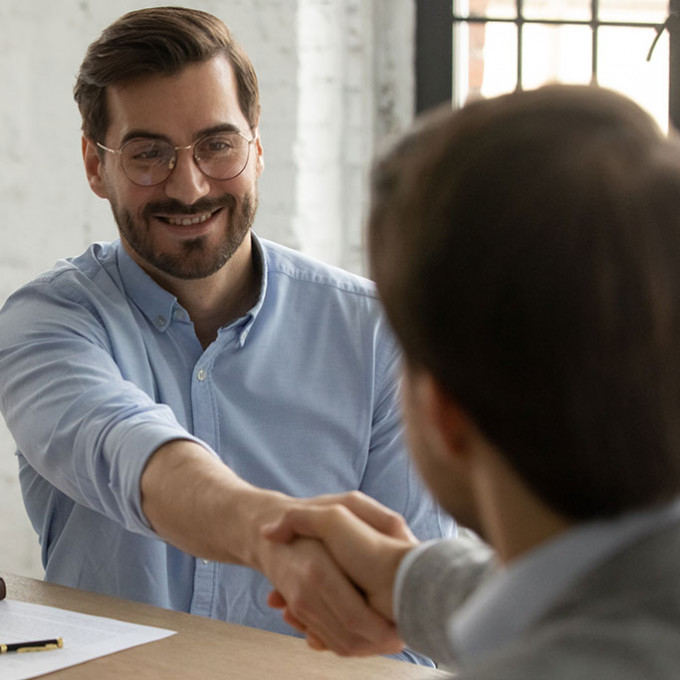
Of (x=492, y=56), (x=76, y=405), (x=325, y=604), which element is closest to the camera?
(x=325, y=604)

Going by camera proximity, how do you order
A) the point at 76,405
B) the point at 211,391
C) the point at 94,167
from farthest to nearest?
the point at 94,167
the point at 211,391
the point at 76,405

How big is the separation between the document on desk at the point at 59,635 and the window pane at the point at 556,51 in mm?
2329

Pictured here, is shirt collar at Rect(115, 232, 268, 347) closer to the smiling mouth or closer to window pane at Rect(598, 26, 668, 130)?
the smiling mouth

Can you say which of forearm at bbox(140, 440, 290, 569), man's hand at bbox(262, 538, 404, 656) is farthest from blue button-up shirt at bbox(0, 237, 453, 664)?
man's hand at bbox(262, 538, 404, 656)

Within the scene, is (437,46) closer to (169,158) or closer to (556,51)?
(556,51)

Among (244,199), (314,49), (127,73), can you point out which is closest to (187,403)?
(244,199)

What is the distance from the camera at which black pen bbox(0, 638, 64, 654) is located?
1.23 meters

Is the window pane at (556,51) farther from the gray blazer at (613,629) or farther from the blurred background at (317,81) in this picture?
the gray blazer at (613,629)

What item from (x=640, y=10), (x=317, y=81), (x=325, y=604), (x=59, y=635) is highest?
(x=640, y=10)

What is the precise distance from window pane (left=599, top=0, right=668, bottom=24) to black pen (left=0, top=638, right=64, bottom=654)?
8.48ft

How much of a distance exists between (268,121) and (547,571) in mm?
2654

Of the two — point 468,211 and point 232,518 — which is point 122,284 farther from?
point 468,211

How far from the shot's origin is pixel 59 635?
1.30m

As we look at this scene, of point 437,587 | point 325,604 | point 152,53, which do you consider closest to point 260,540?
point 325,604
